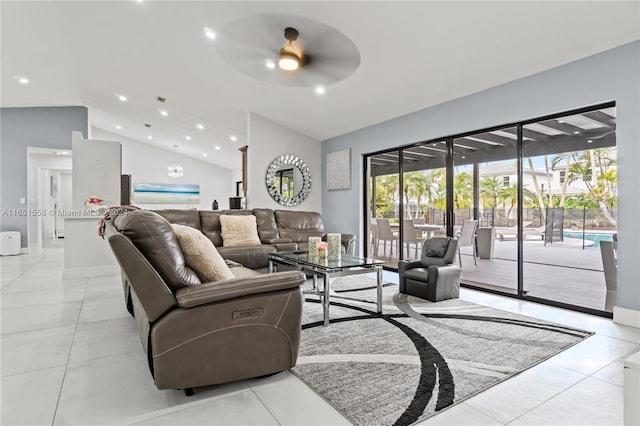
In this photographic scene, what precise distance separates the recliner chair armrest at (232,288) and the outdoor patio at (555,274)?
10.8 feet

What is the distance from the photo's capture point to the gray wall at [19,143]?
25.2ft

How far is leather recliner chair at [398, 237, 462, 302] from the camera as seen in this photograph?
3691 mm

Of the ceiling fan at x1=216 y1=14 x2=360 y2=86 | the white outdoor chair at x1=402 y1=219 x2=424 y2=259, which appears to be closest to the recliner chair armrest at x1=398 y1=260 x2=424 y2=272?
the white outdoor chair at x1=402 y1=219 x2=424 y2=259

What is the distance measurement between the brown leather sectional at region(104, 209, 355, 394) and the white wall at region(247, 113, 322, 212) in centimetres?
445

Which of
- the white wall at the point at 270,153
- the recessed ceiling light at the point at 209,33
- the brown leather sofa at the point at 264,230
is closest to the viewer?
the recessed ceiling light at the point at 209,33

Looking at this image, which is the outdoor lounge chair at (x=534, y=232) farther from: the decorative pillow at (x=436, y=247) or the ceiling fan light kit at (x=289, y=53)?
the ceiling fan light kit at (x=289, y=53)

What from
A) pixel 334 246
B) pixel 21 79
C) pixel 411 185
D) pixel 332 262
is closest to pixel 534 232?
pixel 411 185

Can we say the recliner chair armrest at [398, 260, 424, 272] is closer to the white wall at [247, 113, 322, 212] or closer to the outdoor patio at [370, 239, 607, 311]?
the outdoor patio at [370, 239, 607, 311]

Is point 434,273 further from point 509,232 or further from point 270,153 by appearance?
point 270,153

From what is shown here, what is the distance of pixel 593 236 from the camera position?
139 inches

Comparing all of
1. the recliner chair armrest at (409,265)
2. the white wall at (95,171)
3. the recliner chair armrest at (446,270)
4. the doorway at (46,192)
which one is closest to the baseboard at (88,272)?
the white wall at (95,171)

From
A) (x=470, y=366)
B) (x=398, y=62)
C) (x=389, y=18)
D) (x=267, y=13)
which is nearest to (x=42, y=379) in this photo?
(x=470, y=366)

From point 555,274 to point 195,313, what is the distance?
4271mm

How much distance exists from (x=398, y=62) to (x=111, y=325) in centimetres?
400
